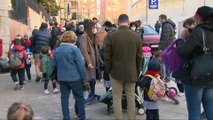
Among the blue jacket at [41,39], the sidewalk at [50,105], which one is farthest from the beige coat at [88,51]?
the blue jacket at [41,39]

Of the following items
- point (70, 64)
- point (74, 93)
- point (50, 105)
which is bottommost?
point (50, 105)

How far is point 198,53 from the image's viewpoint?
498cm

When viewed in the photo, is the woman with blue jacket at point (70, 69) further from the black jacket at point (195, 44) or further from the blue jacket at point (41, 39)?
the blue jacket at point (41, 39)

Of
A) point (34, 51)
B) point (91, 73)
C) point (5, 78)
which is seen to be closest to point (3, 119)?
point (91, 73)

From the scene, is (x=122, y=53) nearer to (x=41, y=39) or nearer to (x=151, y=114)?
(x=151, y=114)

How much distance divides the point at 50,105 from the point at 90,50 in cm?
159

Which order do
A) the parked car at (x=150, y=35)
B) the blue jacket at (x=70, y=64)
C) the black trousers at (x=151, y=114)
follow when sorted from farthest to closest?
the parked car at (x=150, y=35) < the blue jacket at (x=70, y=64) < the black trousers at (x=151, y=114)

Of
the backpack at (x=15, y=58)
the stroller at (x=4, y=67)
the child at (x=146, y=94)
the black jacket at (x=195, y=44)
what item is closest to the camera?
the black jacket at (x=195, y=44)

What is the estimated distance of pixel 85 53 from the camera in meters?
7.83

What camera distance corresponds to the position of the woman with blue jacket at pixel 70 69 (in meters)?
6.68

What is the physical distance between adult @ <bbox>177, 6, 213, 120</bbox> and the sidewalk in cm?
233

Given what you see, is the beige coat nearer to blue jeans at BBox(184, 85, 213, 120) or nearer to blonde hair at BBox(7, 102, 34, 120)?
blue jeans at BBox(184, 85, 213, 120)

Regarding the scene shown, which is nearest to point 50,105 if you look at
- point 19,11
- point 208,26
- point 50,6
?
point 208,26

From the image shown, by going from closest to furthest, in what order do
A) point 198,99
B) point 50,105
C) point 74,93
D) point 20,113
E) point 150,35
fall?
point 20,113, point 198,99, point 74,93, point 50,105, point 150,35
